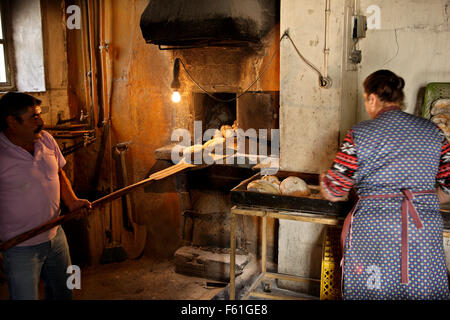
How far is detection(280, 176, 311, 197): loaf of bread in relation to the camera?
3.48 metres

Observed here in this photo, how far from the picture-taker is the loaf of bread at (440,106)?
3691mm

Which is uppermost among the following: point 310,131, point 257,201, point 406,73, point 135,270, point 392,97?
point 406,73

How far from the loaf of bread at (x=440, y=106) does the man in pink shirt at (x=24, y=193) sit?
11.0 ft

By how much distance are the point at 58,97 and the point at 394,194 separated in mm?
4961

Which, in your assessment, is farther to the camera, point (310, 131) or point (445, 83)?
point (310, 131)

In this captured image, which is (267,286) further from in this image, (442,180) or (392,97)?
(392,97)

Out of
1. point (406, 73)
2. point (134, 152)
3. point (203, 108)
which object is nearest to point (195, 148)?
point (203, 108)

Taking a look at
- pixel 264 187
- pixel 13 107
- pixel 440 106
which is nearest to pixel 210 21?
pixel 264 187

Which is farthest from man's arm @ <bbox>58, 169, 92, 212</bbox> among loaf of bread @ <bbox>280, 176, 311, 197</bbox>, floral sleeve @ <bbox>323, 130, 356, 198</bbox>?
floral sleeve @ <bbox>323, 130, 356, 198</bbox>

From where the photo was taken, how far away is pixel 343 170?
2.64m

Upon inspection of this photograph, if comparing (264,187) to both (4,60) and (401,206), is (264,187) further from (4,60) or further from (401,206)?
(4,60)

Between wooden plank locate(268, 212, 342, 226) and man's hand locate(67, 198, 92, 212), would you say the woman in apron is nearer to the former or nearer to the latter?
wooden plank locate(268, 212, 342, 226)

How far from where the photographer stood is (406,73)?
159 inches

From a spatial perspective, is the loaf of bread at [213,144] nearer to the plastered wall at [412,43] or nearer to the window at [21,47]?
the plastered wall at [412,43]
